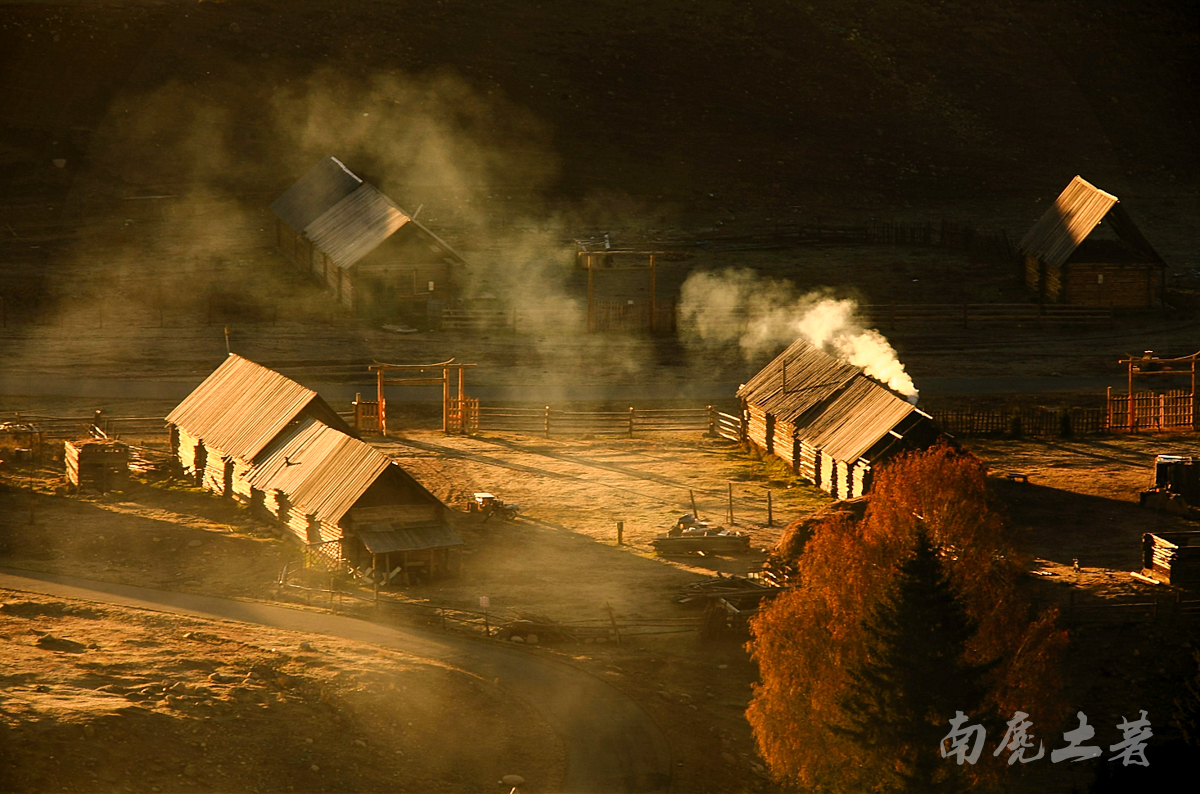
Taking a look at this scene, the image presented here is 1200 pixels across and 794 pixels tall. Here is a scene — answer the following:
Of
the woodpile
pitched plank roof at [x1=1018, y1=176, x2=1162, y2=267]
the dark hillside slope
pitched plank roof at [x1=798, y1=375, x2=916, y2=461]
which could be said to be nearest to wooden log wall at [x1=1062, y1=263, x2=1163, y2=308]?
pitched plank roof at [x1=1018, y1=176, x2=1162, y2=267]

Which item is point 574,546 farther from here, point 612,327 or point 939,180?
point 939,180

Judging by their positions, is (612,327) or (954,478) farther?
(612,327)

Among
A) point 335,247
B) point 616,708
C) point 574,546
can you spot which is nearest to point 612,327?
point 335,247

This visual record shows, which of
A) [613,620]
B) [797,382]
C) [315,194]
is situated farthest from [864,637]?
[315,194]

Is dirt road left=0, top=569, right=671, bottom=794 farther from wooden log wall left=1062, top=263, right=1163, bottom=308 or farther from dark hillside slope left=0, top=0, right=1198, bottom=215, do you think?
dark hillside slope left=0, top=0, right=1198, bottom=215

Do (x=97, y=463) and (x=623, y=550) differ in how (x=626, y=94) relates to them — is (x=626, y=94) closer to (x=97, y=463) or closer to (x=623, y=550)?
(x=97, y=463)

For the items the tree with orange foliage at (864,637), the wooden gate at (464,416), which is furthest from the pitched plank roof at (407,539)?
the wooden gate at (464,416)
